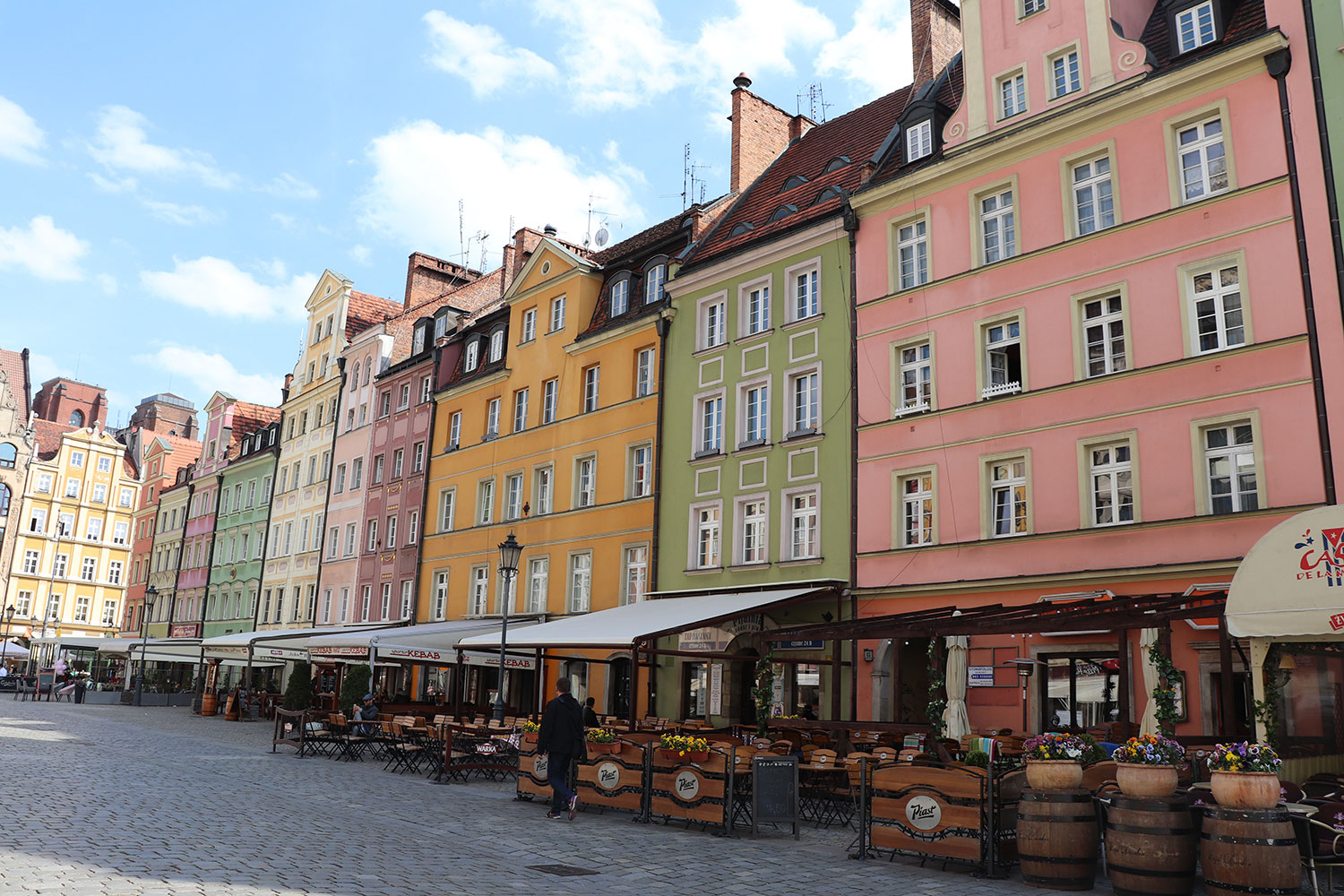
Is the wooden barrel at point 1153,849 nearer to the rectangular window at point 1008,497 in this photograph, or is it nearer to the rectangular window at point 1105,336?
the rectangular window at point 1008,497

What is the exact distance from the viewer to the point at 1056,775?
33.0 ft

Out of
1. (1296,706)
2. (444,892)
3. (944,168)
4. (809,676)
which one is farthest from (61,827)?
(944,168)

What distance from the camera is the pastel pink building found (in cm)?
1708

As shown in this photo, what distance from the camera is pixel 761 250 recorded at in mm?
26203

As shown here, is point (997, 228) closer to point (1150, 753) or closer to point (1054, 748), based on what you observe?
point (1054, 748)

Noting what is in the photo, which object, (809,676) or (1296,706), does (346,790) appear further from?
(1296,706)

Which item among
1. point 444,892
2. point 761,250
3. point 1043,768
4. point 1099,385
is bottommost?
point 444,892

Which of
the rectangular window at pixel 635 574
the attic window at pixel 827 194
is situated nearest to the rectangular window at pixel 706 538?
the rectangular window at pixel 635 574

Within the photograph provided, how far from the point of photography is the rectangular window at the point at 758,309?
26.3 meters

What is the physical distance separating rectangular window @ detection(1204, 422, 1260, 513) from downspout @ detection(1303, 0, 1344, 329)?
2373 millimetres

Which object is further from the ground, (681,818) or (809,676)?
(809,676)

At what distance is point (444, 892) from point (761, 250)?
19.8 meters

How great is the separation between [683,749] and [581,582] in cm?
1682

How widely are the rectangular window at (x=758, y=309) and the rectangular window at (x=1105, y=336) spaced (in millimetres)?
8116
